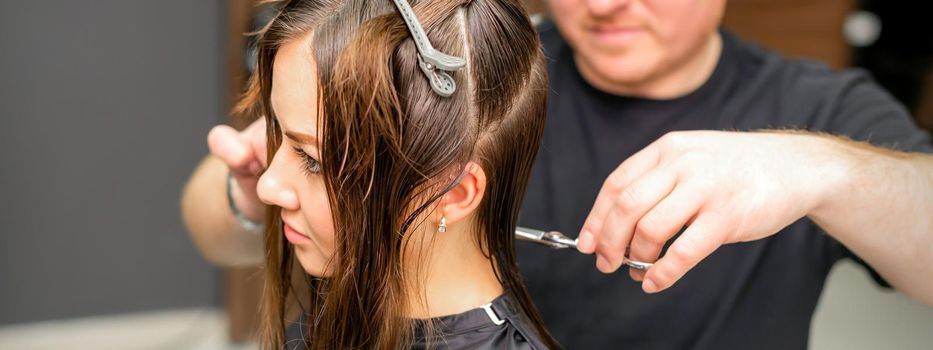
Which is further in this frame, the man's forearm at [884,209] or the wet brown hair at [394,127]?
the man's forearm at [884,209]

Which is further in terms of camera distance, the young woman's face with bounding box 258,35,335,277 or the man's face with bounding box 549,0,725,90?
the man's face with bounding box 549,0,725,90

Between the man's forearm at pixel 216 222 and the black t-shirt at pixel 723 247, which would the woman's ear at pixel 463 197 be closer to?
the black t-shirt at pixel 723 247

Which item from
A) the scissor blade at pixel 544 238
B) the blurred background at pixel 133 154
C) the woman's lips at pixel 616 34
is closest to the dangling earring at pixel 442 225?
the scissor blade at pixel 544 238

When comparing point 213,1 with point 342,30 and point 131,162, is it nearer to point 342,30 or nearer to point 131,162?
point 131,162

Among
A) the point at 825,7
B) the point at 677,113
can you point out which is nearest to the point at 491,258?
the point at 677,113

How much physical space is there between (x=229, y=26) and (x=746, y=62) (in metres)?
1.45

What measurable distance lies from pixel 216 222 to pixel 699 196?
695 mm

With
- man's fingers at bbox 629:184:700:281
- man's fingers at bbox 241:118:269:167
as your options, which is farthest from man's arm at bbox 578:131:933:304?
man's fingers at bbox 241:118:269:167

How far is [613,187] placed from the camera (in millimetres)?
744

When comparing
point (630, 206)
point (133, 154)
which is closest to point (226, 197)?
point (630, 206)

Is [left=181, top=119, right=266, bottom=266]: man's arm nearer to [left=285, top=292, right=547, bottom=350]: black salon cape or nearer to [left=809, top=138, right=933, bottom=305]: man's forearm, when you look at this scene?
[left=285, top=292, right=547, bottom=350]: black salon cape

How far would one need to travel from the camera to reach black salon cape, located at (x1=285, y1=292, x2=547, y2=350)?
2.58 feet

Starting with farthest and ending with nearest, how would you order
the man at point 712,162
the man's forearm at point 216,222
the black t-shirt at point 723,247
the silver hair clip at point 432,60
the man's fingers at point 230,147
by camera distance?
the man's forearm at point 216,222, the black t-shirt at point 723,247, the man's fingers at point 230,147, the man at point 712,162, the silver hair clip at point 432,60

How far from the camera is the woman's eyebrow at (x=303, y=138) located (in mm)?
690
